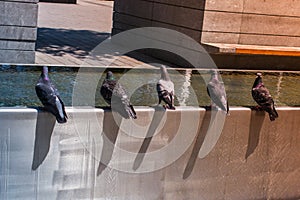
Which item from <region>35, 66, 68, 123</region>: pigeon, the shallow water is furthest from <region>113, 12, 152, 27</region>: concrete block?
<region>35, 66, 68, 123</region>: pigeon

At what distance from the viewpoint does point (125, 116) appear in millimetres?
4992

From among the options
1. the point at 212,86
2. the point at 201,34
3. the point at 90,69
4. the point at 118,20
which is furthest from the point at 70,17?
the point at 212,86

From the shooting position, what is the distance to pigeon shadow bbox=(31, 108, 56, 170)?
186 inches

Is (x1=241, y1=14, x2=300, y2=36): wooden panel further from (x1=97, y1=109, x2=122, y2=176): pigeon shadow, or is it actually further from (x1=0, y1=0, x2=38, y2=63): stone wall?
(x1=97, y1=109, x2=122, y2=176): pigeon shadow

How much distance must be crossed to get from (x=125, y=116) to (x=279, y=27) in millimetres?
8637

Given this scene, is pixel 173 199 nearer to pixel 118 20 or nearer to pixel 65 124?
pixel 65 124

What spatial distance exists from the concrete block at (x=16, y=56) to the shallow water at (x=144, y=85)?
3664 mm

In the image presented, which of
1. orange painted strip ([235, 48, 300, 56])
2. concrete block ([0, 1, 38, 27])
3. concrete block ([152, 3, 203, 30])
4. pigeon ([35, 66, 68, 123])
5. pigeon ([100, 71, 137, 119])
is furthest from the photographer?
concrete block ([152, 3, 203, 30])

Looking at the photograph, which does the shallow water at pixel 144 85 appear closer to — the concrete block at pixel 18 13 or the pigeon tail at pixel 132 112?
the pigeon tail at pixel 132 112

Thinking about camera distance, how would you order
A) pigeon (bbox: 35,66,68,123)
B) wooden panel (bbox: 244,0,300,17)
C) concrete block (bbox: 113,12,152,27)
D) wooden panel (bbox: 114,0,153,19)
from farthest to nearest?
concrete block (bbox: 113,12,152,27) < wooden panel (bbox: 114,0,153,19) < wooden panel (bbox: 244,0,300,17) < pigeon (bbox: 35,66,68,123)

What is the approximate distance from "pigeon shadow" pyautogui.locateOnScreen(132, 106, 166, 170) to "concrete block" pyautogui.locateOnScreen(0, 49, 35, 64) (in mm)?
5955

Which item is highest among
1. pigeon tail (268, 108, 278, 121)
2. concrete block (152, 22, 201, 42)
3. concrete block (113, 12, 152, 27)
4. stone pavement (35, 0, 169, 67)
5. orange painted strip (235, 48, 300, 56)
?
pigeon tail (268, 108, 278, 121)

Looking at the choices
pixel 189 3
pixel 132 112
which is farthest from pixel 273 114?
pixel 189 3

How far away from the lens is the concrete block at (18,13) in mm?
10414
